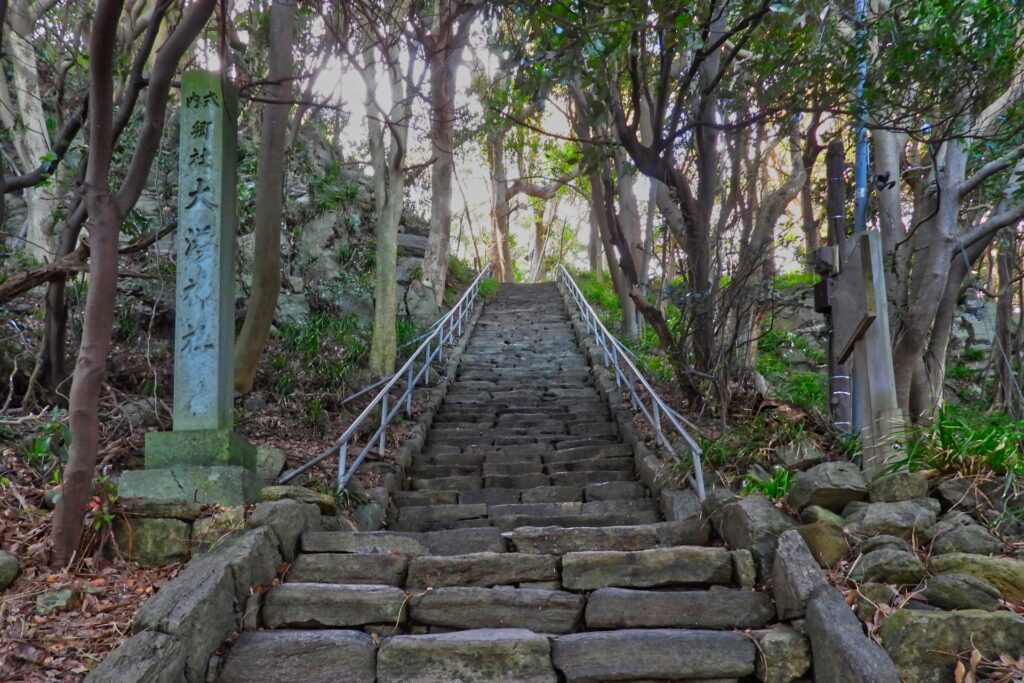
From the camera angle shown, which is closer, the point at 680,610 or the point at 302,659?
the point at 302,659

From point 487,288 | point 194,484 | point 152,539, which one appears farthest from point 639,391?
point 487,288

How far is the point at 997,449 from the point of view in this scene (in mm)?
4066

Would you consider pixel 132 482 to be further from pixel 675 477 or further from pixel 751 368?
pixel 751 368

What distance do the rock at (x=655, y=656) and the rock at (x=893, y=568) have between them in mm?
643

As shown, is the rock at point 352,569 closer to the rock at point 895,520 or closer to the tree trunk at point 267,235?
the rock at point 895,520

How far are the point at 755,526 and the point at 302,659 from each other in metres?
2.29

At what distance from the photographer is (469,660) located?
3.37m

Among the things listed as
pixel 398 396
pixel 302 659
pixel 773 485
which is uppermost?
pixel 398 396

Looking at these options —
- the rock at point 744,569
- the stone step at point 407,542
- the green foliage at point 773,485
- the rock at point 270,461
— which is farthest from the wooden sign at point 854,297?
the rock at point 270,461

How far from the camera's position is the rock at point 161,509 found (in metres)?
4.23

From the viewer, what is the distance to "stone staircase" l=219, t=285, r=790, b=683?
336 centimetres

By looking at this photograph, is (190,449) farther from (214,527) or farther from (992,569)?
(992,569)

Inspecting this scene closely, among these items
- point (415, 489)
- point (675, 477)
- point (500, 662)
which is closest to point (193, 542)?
point (500, 662)

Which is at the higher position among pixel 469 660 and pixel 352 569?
pixel 352 569
